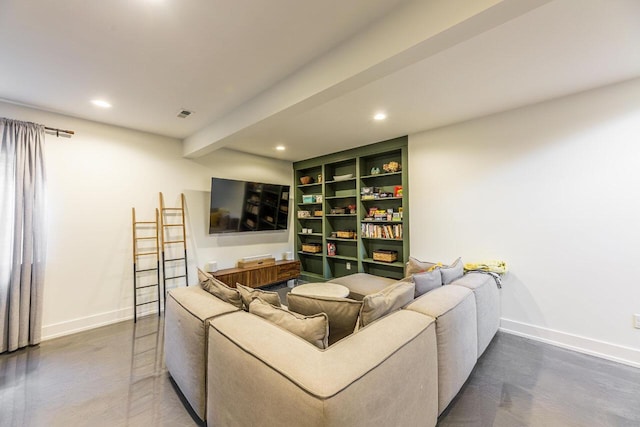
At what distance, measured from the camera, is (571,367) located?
2.27 m

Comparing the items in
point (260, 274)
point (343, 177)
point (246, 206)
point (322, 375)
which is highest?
point (343, 177)

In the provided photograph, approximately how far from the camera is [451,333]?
1.69m

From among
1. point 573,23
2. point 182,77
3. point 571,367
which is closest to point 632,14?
point 573,23

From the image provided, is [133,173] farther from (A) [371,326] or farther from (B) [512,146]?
(B) [512,146]

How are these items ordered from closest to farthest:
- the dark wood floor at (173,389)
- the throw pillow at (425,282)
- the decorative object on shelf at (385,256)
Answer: the dark wood floor at (173,389) < the throw pillow at (425,282) < the decorative object on shelf at (385,256)

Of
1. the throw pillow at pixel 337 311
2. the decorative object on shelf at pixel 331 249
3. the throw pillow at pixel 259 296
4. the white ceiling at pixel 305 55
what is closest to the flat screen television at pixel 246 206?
the decorative object on shelf at pixel 331 249

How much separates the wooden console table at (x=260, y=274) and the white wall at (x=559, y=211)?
2.64 m

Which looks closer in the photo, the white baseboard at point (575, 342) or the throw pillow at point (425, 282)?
the throw pillow at point (425, 282)

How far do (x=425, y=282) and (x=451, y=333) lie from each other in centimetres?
56

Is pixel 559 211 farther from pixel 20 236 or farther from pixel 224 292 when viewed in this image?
pixel 20 236

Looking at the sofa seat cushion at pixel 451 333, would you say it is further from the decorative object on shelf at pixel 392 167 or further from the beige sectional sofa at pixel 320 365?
the decorative object on shelf at pixel 392 167

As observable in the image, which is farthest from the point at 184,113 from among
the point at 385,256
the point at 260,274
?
the point at 385,256

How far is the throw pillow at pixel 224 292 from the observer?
1848 mm

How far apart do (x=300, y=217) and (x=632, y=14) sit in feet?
15.7
